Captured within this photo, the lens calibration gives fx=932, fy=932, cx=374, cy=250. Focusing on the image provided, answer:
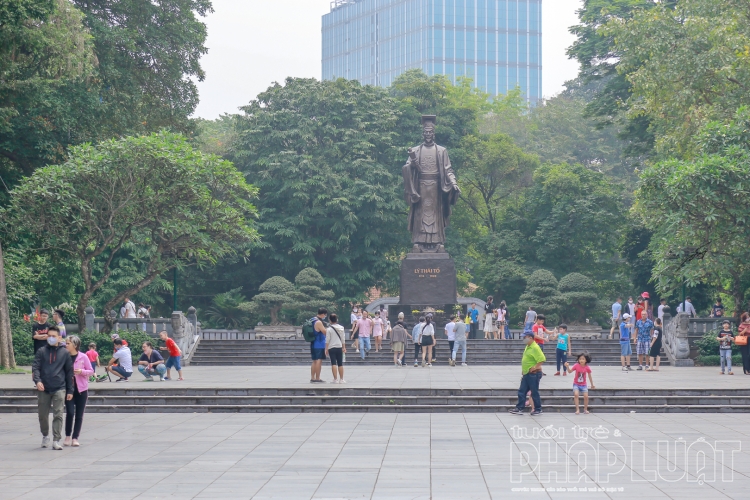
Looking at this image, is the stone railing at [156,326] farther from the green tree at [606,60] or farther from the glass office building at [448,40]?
the glass office building at [448,40]

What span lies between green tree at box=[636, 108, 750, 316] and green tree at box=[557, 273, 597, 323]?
8.95 m

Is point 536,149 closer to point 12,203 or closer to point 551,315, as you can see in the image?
point 551,315

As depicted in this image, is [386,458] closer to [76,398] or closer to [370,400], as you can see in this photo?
[76,398]

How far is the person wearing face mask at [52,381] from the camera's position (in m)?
12.3

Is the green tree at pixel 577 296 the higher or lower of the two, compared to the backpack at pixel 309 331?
higher

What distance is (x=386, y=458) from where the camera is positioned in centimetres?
1145

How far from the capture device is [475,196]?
50.2 metres

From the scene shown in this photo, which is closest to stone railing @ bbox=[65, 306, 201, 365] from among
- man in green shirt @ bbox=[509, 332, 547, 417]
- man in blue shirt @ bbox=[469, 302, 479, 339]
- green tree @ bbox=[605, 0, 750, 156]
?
man in blue shirt @ bbox=[469, 302, 479, 339]

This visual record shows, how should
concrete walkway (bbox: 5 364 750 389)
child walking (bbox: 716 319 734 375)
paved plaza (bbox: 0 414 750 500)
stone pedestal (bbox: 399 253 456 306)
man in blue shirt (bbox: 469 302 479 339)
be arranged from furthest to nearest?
man in blue shirt (bbox: 469 302 479 339) < stone pedestal (bbox: 399 253 456 306) < child walking (bbox: 716 319 734 375) < concrete walkway (bbox: 5 364 750 389) < paved plaza (bbox: 0 414 750 500)

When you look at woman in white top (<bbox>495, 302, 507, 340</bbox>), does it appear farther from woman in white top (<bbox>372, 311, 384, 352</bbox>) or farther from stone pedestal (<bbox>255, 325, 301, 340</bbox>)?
stone pedestal (<bbox>255, 325, 301, 340</bbox>)

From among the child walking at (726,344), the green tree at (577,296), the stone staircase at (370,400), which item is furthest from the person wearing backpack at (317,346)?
the green tree at (577,296)

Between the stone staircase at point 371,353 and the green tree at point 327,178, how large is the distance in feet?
36.3

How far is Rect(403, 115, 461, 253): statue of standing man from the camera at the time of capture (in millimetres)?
35281
